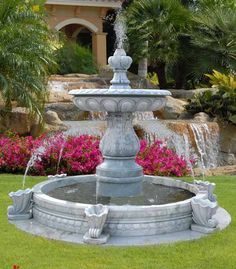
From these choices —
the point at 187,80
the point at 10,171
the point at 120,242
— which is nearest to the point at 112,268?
the point at 120,242

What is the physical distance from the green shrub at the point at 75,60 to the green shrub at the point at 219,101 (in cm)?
606

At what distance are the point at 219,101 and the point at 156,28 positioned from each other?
18.9ft

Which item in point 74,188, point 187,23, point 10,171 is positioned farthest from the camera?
point 187,23

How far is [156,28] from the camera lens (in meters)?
20.2

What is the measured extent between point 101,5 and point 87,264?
1932 centimetres

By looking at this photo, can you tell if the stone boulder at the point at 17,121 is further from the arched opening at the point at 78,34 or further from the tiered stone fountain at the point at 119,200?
the arched opening at the point at 78,34

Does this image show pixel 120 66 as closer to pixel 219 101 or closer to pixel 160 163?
pixel 160 163

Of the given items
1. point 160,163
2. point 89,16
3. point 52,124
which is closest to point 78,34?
point 89,16

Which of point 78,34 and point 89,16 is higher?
point 89,16

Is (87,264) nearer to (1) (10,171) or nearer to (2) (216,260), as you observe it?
(2) (216,260)

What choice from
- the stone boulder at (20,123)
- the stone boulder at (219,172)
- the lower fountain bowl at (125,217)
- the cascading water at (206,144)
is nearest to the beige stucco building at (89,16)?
the cascading water at (206,144)

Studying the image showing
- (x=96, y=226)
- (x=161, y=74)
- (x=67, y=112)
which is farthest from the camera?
(x=161, y=74)

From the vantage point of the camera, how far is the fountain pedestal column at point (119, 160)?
621cm

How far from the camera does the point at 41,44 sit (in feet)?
37.1
